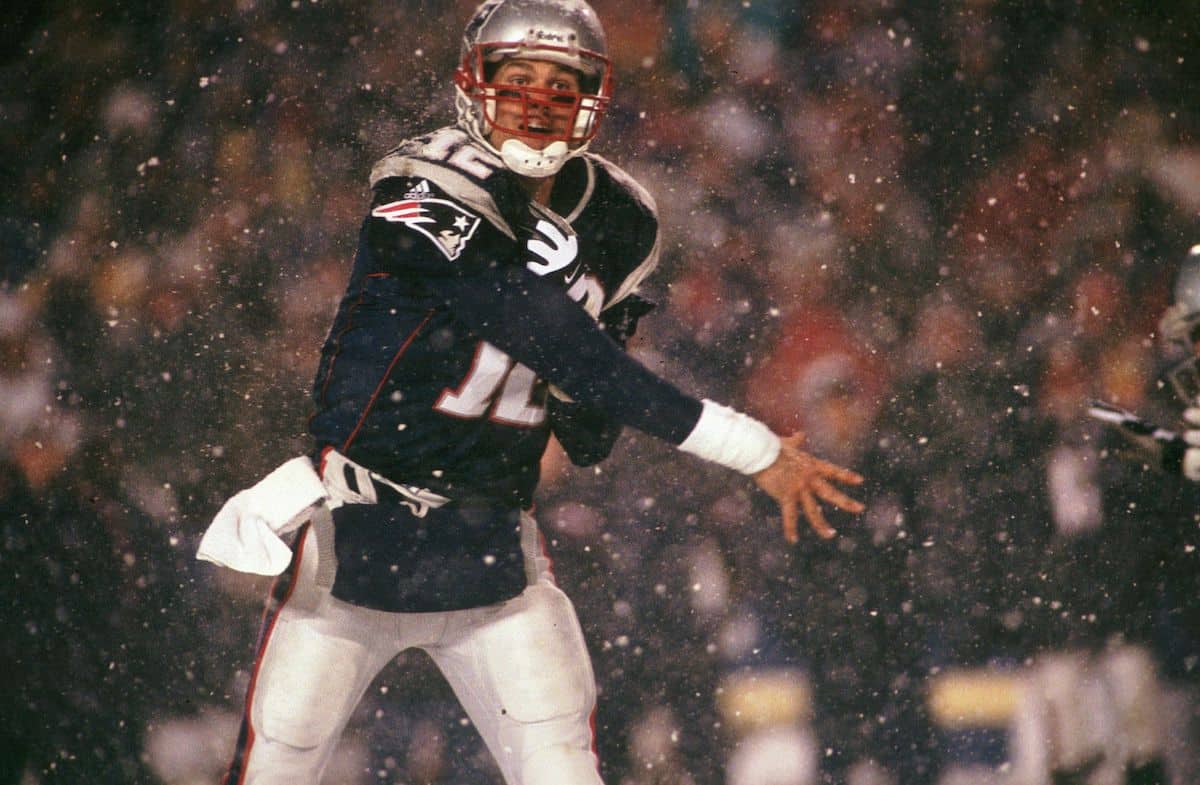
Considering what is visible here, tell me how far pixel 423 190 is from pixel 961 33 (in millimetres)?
714

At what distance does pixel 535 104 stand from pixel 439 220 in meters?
0.18

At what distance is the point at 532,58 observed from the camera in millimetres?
1240

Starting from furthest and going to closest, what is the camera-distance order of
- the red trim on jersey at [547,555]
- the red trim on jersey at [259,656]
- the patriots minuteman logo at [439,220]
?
the red trim on jersey at [547,555] → the red trim on jersey at [259,656] → the patriots minuteman logo at [439,220]

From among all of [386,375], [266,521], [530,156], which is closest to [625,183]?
[530,156]

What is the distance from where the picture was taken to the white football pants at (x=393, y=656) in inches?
49.7

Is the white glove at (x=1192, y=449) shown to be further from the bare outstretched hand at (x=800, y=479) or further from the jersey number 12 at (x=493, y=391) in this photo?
the jersey number 12 at (x=493, y=391)

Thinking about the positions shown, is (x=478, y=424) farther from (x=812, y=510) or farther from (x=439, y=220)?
(x=812, y=510)

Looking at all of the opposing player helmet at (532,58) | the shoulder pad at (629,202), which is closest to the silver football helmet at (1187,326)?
the shoulder pad at (629,202)

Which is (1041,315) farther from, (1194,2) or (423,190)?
(423,190)

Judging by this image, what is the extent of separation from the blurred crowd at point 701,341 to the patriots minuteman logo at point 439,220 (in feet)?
0.55

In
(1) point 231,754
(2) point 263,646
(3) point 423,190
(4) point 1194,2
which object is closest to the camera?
(3) point 423,190

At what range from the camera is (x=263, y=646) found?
4.25 ft

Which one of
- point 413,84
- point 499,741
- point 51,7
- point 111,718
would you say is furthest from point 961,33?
point 111,718

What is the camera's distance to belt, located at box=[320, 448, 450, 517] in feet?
4.21
